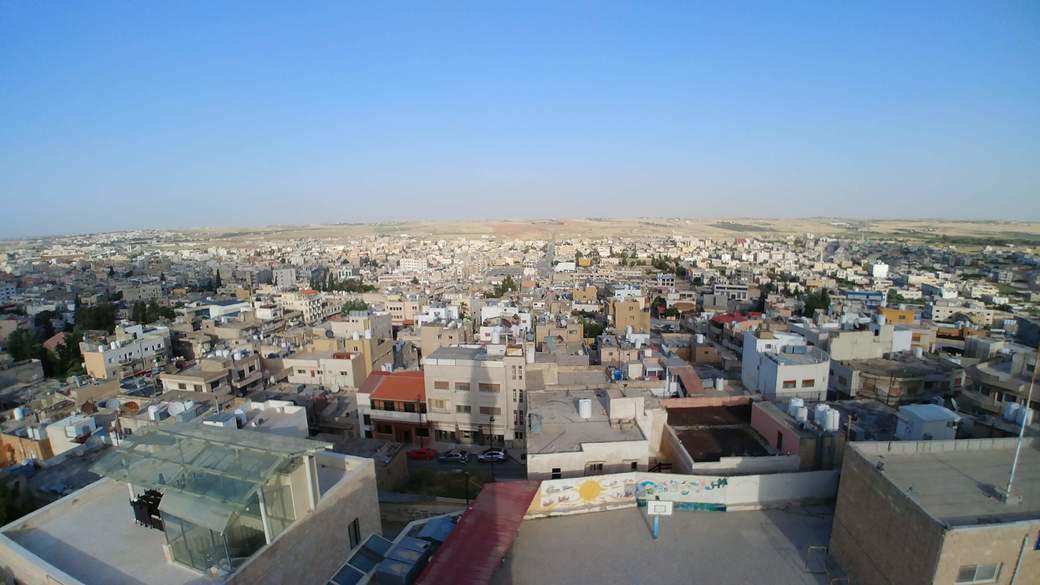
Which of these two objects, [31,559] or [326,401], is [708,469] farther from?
[326,401]

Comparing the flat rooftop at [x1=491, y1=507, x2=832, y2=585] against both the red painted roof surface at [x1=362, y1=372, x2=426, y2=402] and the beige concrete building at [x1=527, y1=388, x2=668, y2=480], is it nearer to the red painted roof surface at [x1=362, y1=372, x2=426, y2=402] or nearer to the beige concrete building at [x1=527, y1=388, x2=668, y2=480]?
the beige concrete building at [x1=527, y1=388, x2=668, y2=480]

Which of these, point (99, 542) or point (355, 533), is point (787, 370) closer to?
point (355, 533)

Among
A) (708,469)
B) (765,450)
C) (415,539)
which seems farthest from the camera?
(765,450)

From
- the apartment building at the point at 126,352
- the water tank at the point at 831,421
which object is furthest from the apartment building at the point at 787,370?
the apartment building at the point at 126,352

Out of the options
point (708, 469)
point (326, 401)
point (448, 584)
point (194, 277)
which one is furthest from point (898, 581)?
point (194, 277)

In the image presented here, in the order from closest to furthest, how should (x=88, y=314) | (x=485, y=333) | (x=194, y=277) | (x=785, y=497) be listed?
1. (x=785, y=497)
2. (x=485, y=333)
3. (x=88, y=314)
4. (x=194, y=277)

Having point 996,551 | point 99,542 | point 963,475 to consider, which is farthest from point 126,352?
point 996,551
